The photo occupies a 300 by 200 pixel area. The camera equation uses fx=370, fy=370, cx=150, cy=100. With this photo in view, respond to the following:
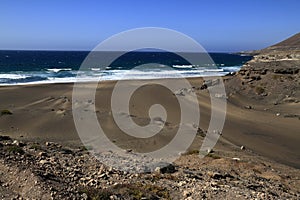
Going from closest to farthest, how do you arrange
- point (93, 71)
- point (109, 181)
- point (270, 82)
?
1. point (109, 181)
2. point (270, 82)
3. point (93, 71)

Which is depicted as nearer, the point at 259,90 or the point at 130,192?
the point at 130,192

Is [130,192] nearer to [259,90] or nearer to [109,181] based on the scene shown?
[109,181]

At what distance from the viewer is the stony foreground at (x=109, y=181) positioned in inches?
268

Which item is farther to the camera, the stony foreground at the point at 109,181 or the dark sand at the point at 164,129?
the dark sand at the point at 164,129

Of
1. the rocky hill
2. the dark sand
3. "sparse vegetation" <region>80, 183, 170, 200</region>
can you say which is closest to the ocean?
the dark sand

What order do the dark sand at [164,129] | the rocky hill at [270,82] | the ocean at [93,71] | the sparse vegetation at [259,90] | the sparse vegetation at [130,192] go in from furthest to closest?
the ocean at [93,71], the sparse vegetation at [259,90], the rocky hill at [270,82], the dark sand at [164,129], the sparse vegetation at [130,192]

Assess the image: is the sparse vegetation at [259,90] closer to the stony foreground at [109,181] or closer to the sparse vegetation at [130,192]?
the stony foreground at [109,181]

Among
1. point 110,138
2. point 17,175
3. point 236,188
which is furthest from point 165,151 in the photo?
point 17,175

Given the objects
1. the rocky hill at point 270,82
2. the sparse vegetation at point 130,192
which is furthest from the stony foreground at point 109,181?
the rocky hill at point 270,82

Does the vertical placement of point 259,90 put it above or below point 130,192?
below

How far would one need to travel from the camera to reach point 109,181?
779 centimetres

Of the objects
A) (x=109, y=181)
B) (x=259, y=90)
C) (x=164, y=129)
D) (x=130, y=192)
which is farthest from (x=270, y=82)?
(x=130, y=192)

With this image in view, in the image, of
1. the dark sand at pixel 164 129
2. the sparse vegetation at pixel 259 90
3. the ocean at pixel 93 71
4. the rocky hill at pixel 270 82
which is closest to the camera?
the dark sand at pixel 164 129

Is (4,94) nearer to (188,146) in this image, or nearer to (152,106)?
(152,106)
